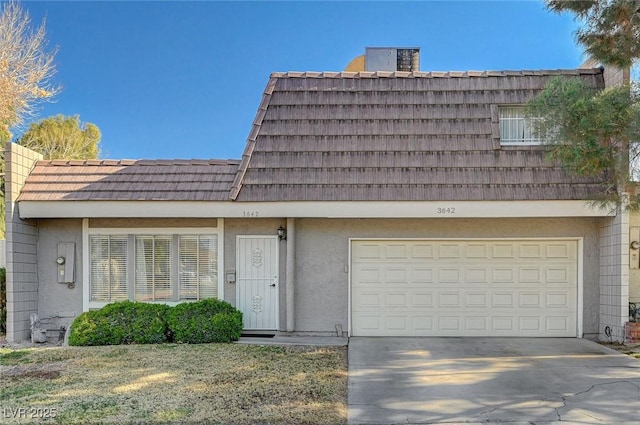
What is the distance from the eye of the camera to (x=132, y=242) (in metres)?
9.76

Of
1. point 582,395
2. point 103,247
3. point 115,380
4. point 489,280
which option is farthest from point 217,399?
point 489,280

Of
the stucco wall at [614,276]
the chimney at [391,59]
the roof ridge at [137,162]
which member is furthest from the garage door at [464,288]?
the chimney at [391,59]

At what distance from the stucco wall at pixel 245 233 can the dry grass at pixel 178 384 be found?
4.73 feet

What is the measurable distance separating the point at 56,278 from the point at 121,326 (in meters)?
2.16

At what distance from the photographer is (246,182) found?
9.27 meters

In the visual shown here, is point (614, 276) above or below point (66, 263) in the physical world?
below

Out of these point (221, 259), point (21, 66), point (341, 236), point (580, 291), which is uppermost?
point (21, 66)

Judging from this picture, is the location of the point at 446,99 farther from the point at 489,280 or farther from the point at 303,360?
the point at 303,360

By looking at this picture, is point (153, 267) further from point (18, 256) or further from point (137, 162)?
point (18, 256)

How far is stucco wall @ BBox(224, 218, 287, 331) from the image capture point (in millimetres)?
9602

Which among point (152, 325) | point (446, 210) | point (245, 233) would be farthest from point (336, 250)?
point (152, 325)

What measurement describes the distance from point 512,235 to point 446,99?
314 centimetres

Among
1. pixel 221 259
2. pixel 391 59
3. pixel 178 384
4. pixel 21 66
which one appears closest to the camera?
pixel 178 384

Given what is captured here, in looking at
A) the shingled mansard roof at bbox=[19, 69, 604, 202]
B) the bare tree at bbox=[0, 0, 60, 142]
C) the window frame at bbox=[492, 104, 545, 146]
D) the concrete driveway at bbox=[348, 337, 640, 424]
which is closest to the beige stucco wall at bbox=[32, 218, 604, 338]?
the shingled mansard roof at bbox=[19, 69, 604, 202]
